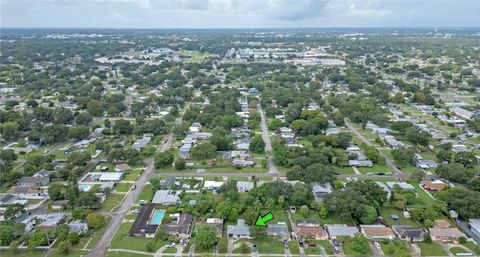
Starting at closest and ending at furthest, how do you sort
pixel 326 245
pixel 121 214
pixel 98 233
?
pixel 326 245, pixel 98 233, pixel 121 214

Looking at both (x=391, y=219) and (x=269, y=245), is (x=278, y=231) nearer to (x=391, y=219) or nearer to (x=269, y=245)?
A: (x=269, y=245)

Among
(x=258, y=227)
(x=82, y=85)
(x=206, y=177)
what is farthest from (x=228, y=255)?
(x=82, y=85)

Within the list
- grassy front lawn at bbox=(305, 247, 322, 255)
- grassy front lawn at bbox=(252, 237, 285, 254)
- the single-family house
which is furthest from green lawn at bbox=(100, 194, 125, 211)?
the single-family house

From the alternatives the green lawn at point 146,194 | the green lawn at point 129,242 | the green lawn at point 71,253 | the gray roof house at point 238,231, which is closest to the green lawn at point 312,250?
the gray roof house at point 238,231

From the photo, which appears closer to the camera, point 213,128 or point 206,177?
point 206,177

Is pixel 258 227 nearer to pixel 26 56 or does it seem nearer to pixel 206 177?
pixel 206 177

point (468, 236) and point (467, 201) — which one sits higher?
point (467, 201)

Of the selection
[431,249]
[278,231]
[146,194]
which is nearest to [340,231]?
[278,231]

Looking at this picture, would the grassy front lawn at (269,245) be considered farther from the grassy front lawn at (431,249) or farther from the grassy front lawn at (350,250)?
the grassy front lawn at (431,249)
